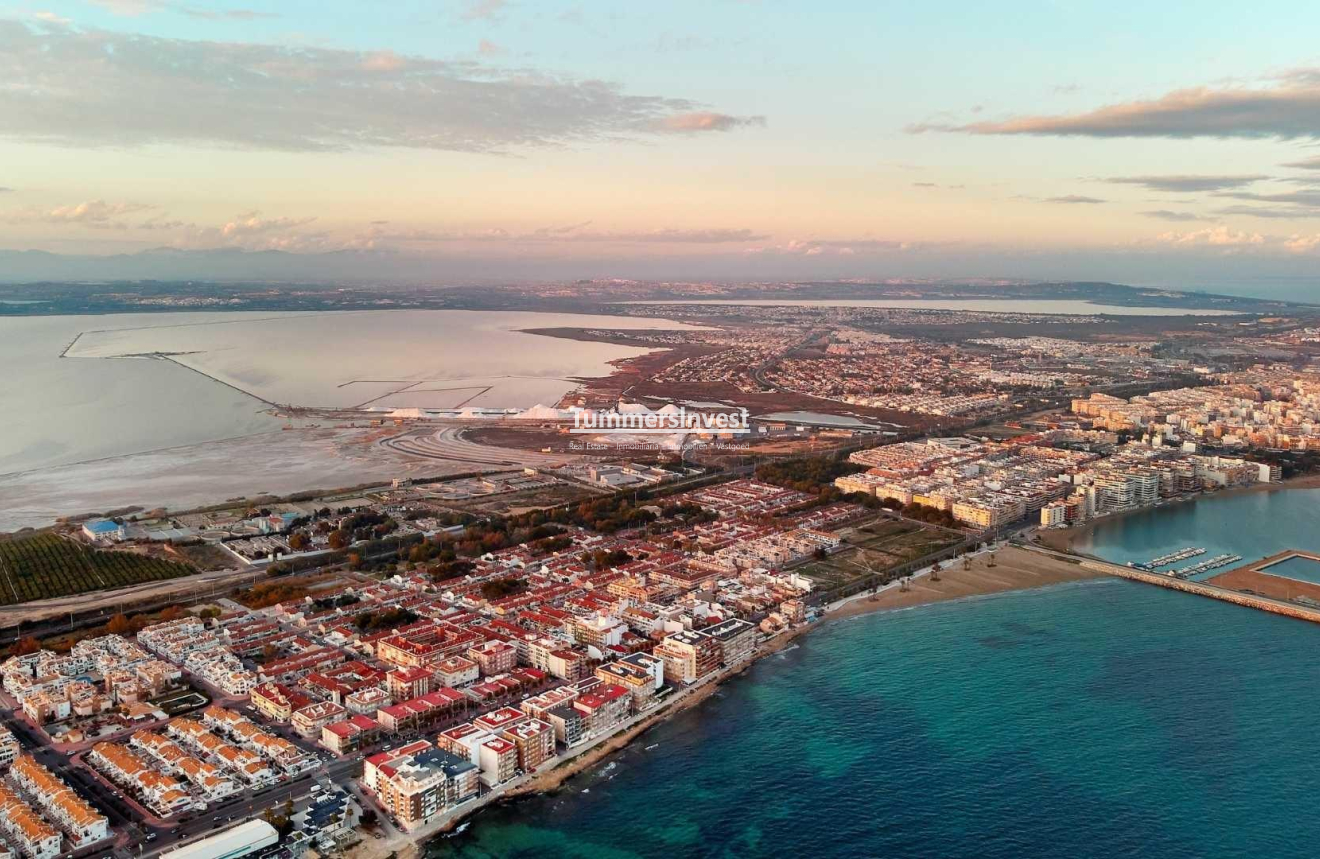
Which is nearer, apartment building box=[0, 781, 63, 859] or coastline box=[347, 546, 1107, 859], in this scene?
apartment building box=[0, 781, 63, 859]

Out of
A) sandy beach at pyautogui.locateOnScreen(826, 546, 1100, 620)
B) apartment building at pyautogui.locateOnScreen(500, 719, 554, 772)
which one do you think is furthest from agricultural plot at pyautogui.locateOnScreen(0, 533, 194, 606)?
sandy beach at pyautogui.locateOnScreen(826, 546, 1100, 620)

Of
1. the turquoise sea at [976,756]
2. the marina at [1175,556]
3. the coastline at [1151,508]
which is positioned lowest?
the turquoise sea at [976,756]

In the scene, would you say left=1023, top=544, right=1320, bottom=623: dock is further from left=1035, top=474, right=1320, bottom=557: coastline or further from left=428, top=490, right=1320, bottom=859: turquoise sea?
left=1035, top=474, right=1320, bottom=557: coastline

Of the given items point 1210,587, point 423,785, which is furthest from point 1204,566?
point 423,785

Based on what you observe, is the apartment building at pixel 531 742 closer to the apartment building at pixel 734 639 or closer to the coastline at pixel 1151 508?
the apartment building at pixel 734 639

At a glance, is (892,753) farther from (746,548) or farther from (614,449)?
(614,449)

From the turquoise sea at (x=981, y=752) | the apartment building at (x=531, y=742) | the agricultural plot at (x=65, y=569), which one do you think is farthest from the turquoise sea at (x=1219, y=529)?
the agricultural plot at (x=65, y=569)

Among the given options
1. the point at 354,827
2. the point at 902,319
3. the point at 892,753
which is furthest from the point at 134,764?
the point at 902,319
